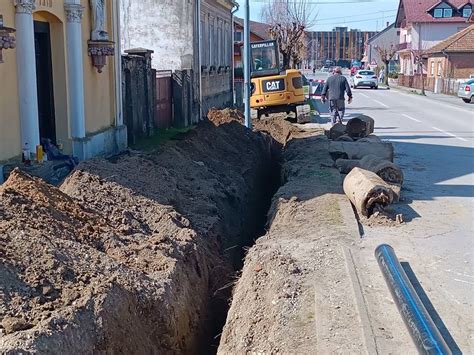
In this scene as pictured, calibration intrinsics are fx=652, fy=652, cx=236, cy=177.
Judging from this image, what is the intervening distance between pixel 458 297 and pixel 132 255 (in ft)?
10.9

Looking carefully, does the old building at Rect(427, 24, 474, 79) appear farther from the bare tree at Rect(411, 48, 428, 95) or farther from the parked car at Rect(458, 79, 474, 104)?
the parked car at Rect(458, 79, 474, 104)

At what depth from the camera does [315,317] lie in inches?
225

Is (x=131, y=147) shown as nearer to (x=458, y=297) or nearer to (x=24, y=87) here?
(x=24, y=87)

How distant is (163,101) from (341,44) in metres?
107

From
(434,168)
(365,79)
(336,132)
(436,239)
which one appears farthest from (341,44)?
(436,239)

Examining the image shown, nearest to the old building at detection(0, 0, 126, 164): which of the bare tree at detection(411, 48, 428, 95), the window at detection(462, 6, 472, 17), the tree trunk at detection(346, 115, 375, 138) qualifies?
the tree trunk at detection(346, 115, 375, 138)

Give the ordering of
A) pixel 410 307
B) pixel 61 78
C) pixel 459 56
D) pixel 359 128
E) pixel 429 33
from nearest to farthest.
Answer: pixel 410 307
pixel 61 78
pixel 359 128
pixel 459 56
pixel 429 33

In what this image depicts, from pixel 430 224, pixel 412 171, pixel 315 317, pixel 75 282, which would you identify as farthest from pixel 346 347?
pixel 412 171

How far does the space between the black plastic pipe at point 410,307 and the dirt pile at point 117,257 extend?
204 centimetres

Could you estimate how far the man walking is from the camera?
719 inches

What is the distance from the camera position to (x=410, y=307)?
224 inches

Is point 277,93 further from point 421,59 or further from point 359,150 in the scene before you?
point 421,59

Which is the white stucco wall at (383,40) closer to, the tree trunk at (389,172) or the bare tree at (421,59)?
the bare tree at (421,59)

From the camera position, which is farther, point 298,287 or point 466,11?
point 466,11
